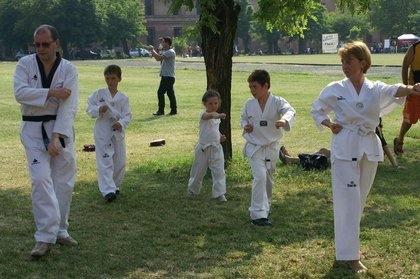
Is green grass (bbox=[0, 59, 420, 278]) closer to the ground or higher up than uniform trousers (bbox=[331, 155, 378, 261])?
closer to the ground

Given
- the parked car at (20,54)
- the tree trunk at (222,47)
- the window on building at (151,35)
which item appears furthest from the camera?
the window on building at (151,35)

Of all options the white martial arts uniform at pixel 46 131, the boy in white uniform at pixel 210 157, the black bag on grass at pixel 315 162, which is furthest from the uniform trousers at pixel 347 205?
the black bag on grass at pixel 315 162

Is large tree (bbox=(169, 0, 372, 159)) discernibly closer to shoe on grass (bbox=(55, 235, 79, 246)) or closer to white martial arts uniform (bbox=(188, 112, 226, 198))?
white martial arts uniform (bbox=(188, 112, 226, 198))

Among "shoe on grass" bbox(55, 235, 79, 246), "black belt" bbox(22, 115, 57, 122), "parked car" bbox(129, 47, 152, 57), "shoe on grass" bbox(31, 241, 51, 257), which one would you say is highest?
"black belt" bbox(22, 115, 57, 122)

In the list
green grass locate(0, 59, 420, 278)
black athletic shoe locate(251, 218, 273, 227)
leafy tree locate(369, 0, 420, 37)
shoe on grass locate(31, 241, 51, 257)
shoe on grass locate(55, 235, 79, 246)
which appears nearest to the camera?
green grass locate(0, 59, 420, 278)

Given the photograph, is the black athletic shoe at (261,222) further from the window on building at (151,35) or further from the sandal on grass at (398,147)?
the window on building at (151,35)

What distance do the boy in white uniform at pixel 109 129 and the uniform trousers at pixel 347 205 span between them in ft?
11.6

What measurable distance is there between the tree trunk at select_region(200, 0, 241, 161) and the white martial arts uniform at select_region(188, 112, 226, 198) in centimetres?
154

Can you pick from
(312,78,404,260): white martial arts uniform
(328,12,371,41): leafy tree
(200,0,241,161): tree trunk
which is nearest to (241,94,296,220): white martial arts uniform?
(312,78,404,260): white martial arts uniform

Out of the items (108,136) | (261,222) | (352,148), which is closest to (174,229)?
(261,222)

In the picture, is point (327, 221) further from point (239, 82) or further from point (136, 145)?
point (239, 82)

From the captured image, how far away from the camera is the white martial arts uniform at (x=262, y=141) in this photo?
732 cm

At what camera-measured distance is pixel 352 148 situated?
565 centimetres

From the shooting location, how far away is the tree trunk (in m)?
9.97
